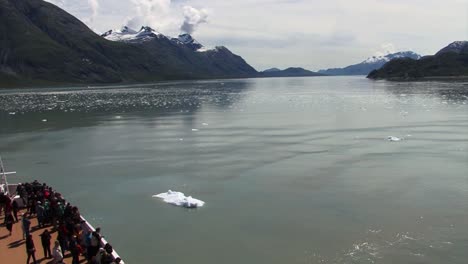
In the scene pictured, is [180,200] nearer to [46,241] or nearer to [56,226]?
[56,226]

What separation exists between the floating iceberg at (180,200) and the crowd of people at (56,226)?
838 cm

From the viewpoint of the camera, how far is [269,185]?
41219mm

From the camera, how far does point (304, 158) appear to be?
5241cm

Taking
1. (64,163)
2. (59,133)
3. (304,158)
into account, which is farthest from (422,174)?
(59,133)

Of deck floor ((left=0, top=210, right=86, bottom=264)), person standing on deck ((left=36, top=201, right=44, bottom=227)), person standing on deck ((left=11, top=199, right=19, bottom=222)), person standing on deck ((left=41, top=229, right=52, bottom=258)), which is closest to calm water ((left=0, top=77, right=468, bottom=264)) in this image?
person standing on deck ((left=36, top=201, right=44, bottom=227))

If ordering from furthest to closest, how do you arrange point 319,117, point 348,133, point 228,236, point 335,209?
1. point 319,117
2. point 348,133
3. point 335,209
4. point 228,236

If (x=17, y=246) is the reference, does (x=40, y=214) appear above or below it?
above

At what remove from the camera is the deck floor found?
24797mm

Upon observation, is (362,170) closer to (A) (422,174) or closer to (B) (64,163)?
Result: (A) (422,174)

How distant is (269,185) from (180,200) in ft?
28.3

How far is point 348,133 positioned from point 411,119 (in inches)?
884

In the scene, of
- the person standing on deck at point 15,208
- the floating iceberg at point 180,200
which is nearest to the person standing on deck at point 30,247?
the person standing on deck at point 15,208

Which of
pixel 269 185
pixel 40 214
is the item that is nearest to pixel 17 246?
pixel 40 214

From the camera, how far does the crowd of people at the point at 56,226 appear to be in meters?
22.9
